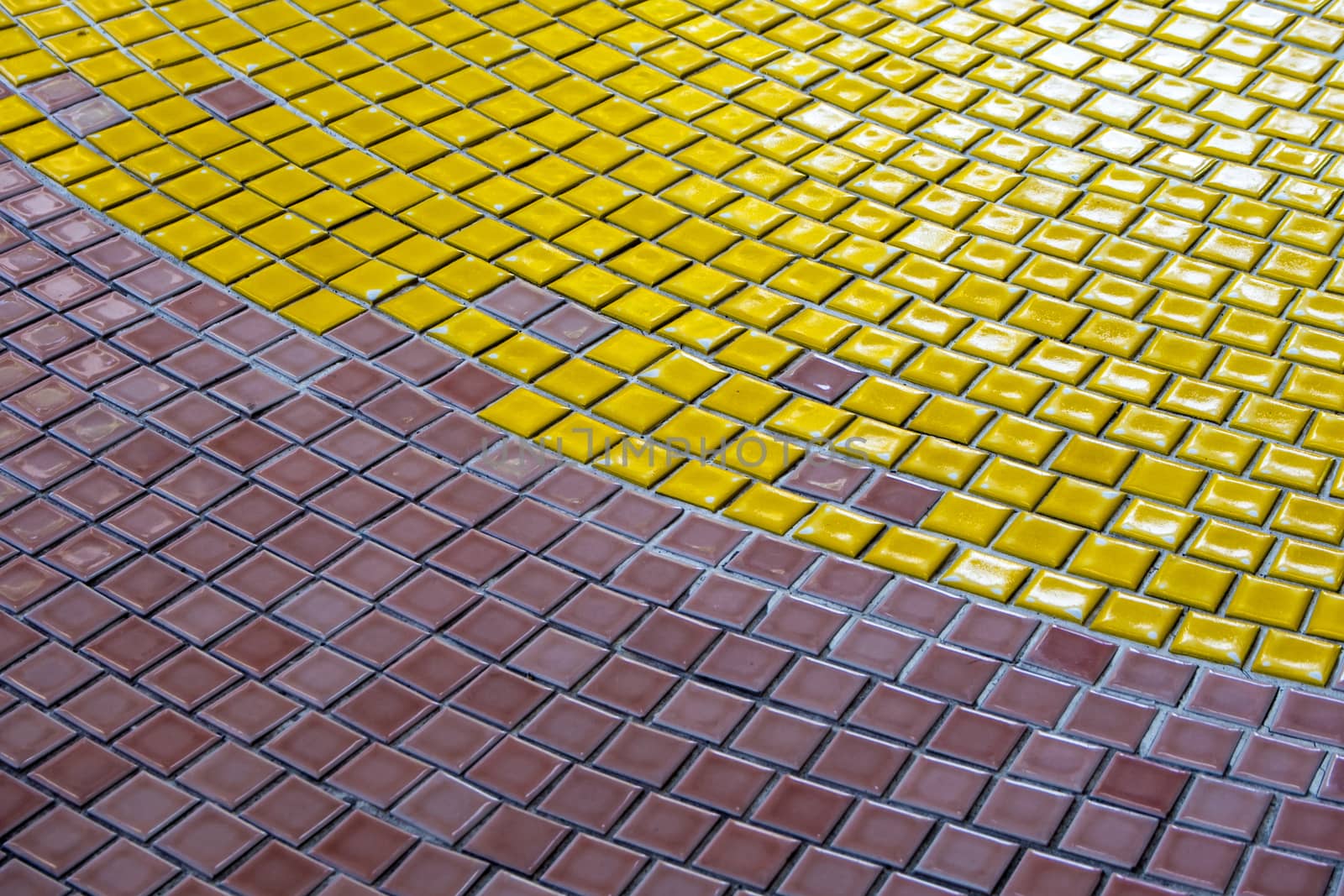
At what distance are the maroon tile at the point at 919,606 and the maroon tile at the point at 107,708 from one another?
1.09 m

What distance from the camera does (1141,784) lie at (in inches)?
73.7

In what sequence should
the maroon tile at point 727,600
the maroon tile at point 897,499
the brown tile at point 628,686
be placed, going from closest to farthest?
1. the brown tile at point 628,686
2. the maroon tile at point 727,600
3. the maroon tile at point 897,499

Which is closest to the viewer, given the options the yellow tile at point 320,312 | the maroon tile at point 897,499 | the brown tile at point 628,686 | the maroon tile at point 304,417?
the brown tile at point 628,686

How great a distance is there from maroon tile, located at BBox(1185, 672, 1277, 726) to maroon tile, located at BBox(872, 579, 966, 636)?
36 centimetres

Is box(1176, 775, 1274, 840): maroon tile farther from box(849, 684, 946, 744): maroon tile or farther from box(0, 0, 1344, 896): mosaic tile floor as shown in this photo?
box(849, 684, 946, 744): maroon tile

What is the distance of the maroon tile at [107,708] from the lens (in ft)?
6.35

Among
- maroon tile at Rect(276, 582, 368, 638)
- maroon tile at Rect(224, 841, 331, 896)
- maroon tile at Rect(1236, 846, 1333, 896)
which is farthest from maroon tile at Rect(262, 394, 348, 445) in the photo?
maroon tile at Rect(1236, 846, 1333, 896)

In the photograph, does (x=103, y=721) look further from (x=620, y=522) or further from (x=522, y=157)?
(x=522, y=157)

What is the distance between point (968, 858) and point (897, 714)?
235 mm

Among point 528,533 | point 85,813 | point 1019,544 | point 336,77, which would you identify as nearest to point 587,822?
point 528,533

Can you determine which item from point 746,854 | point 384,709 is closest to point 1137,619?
point 746,854

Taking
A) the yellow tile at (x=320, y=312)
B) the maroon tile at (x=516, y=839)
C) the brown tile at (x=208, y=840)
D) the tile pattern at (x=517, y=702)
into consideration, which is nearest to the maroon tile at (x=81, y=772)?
the tile pattern at (x=517, y=702)

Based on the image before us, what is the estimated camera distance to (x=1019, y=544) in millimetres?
2166

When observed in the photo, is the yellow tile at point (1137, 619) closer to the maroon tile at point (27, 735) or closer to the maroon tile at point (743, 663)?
the maroon tile at point (743, 663)
